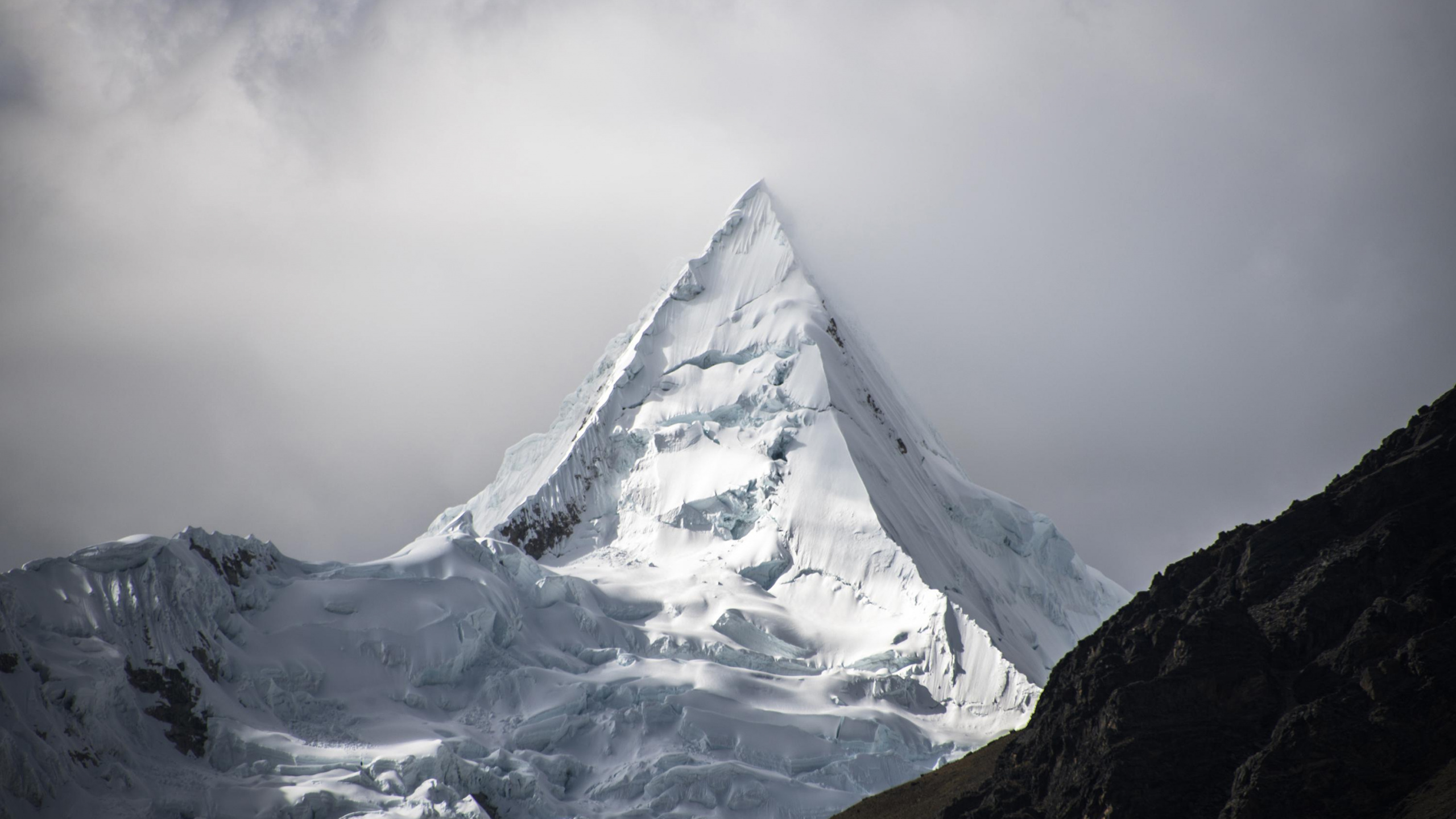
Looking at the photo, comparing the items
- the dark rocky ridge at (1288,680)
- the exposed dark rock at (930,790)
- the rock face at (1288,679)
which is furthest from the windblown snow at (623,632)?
the rock face at (1288,679)

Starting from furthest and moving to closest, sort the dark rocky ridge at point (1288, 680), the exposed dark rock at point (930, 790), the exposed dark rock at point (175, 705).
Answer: the exposed dark rock at point (175, 705) < the exposed dark rock at point (930, 790) < the dark rocky ridge at point (1288, 680)

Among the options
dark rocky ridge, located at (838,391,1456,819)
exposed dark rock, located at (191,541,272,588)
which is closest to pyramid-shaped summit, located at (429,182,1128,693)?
exposed dark rock, located at (191,541,272,588)

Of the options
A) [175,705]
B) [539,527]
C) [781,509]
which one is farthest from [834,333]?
[175,705]

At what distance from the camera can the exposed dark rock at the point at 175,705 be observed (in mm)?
49875

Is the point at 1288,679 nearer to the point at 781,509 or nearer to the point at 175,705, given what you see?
the point at 175,705

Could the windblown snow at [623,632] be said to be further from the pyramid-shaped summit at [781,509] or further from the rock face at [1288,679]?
the rock face at [1288,679]

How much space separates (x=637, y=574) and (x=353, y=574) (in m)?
20.0

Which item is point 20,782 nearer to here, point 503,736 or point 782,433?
point 503,736

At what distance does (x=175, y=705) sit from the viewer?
50.8 meters

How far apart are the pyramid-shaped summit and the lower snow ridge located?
746 millimetres

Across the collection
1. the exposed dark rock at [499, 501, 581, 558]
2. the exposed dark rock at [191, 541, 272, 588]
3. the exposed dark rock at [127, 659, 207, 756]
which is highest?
the exposed dark rock at [499, 501, 581, 558]

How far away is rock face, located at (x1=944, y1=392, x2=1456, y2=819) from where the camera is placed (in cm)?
2838

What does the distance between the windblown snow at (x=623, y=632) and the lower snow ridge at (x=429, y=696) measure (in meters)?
0.14

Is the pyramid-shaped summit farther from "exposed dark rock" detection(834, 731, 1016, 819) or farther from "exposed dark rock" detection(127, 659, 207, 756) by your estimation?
"exposed dark rock" detection(127, 659, 207, 756)
